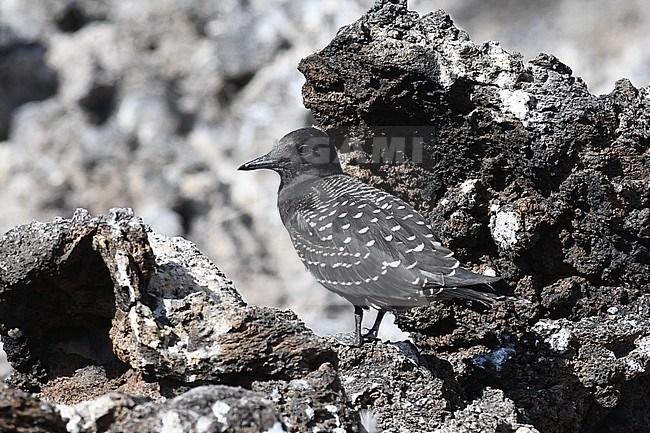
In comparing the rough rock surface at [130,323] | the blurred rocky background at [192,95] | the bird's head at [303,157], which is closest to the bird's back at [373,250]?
the bird's head at [303,157]

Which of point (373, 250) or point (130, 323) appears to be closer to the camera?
point (130, 323)

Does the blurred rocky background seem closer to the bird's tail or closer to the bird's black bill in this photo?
the bird's black bill

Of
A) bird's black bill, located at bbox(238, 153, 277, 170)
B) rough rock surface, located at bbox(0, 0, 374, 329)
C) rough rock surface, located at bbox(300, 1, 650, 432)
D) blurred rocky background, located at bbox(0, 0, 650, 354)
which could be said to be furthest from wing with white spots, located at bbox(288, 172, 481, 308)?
rough rock surface, located at bbox(0, 0, 374, 329)

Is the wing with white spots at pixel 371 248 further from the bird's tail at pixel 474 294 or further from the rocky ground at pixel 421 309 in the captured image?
the rocky ground at pixel 421 309

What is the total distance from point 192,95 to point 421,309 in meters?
9.44

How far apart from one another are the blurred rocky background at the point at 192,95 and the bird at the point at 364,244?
7035 millimetres

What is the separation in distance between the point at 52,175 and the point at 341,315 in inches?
177

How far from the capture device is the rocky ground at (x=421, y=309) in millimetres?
3746

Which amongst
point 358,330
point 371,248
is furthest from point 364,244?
point 358,330

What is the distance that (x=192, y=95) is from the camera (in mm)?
14102

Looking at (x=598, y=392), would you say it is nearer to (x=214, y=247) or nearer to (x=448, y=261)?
(x=448, y=261)

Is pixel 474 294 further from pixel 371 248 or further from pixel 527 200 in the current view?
pixel 527 200

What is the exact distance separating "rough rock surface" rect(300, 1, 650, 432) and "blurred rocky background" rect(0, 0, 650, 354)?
725 cm

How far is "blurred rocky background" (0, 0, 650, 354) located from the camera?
1286 centimetres
